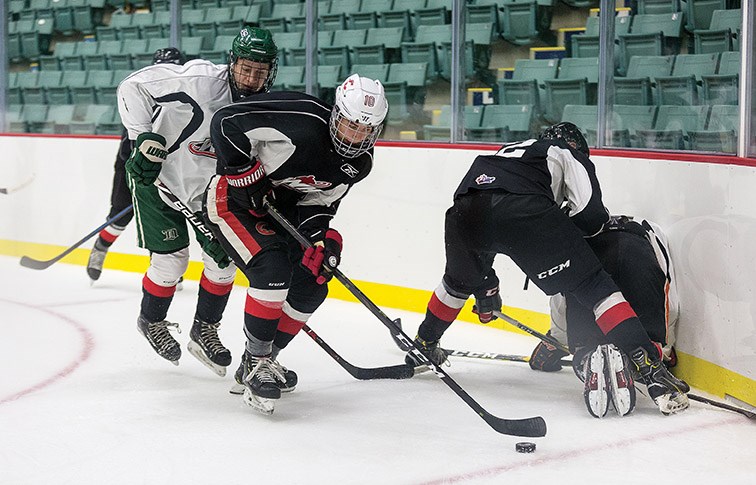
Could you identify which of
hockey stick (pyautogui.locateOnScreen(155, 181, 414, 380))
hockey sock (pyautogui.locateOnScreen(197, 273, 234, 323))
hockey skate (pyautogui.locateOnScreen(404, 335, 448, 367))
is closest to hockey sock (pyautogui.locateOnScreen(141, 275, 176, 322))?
hockey sock (pyautogui.locateOnScreen(197, 273, 234, 323))

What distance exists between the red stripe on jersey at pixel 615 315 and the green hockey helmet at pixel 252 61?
123cm

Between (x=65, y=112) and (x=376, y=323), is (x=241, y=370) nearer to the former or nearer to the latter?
(x=376, y=323)

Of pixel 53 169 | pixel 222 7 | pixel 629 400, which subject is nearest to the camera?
pixel 629 400

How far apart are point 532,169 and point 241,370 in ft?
3.38

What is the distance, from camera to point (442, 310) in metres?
3.32

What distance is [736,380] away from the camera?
9.61 feet

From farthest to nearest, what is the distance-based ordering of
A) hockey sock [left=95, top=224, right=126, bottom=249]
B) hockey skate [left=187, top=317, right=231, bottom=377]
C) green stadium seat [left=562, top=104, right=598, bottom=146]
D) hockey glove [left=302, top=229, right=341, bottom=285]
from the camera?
hockey sock [left=95, top=224, right=126, bottom=249], green stadium seat [left=562, top=104, right=598, bottom=146], hockey skate [left=187, top=317, right=231, bottom=377], hockey glove [left=302, top=229, right=341, bottom=285]

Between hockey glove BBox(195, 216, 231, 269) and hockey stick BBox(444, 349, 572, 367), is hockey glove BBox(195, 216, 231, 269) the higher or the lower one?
the higher one

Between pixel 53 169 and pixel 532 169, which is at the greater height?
pixel 532 169

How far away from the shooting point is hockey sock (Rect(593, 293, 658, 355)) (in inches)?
113

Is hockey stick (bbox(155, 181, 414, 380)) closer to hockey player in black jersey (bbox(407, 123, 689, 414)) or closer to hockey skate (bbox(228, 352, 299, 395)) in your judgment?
hockey skate (bbox(228, 352, 299, 395))


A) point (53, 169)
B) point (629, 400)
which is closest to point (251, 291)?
point (629, 400)

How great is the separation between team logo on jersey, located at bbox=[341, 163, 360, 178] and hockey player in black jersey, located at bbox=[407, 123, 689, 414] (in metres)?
0.34

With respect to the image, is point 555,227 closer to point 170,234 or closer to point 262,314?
point 262,314
